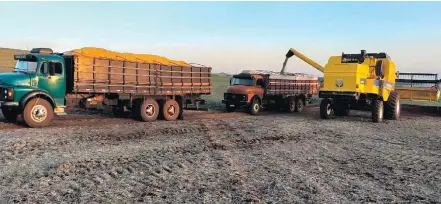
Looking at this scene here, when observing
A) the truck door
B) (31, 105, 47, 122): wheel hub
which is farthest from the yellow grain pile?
(31, 105, 47, 122): wheel hub

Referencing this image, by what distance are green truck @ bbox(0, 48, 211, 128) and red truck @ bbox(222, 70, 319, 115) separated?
3.15 meters

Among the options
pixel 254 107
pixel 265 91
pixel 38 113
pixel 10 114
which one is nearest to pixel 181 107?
pixel 254 107

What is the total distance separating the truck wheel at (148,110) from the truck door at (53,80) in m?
3.14

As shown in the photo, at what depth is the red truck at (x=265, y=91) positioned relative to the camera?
19031 mm

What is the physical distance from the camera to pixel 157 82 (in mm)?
15312

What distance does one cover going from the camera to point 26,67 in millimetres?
12531

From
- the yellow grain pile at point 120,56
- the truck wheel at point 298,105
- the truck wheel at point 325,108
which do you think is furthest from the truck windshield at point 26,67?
the truck wheel at point 298,105

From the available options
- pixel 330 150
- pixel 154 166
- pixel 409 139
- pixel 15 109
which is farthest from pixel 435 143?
pixel 15 109

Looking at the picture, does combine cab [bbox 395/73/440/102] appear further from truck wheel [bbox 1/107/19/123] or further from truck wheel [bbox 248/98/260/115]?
truck wheel [bbox 1/107/19/123]

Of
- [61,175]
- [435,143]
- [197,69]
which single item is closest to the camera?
[61,175]

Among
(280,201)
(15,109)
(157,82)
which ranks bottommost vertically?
(280,201)

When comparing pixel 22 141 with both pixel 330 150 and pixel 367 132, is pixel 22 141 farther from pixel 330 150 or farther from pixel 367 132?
pixel 367 132

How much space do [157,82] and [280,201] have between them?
10678 mm

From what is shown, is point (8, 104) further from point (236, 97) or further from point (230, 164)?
point (236, 97)
